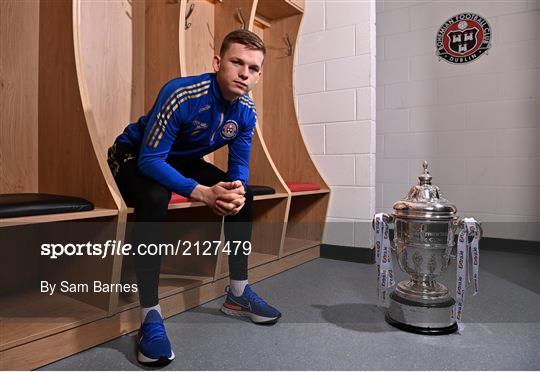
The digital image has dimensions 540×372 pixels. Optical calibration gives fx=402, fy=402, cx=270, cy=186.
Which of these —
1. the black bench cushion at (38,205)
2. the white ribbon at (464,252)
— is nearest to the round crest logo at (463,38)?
the white ribbon at (464,252)

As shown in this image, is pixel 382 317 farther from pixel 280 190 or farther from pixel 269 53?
pixel 269 53

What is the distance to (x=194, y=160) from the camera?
4.78 feet

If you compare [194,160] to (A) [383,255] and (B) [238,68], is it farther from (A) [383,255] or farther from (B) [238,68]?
(A) [383,255]

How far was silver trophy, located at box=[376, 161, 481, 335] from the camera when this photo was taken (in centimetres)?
129

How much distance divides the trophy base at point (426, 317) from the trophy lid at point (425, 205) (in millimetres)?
283

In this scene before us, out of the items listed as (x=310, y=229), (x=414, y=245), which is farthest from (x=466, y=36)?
(x=414, y=245)

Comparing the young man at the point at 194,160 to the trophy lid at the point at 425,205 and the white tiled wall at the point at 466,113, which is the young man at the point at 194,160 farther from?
the white tiled wall at the point at 466,113

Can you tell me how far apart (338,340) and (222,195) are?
558mm

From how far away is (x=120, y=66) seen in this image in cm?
179

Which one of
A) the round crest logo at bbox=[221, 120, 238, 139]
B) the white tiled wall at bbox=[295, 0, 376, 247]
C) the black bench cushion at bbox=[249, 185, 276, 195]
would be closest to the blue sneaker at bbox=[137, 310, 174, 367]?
the round crest logo at bbox=[221, 120, 238, 139]

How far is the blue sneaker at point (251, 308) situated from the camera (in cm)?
134

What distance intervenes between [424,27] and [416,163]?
91 centimetres

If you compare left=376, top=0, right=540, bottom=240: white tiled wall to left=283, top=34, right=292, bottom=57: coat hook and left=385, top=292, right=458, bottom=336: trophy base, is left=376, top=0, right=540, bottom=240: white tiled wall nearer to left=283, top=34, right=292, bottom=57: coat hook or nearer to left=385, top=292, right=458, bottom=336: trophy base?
left=283, top=34, right=292, bottom=57: coat hook

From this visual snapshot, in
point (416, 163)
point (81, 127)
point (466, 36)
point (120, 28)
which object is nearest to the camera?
point (81, 127)
